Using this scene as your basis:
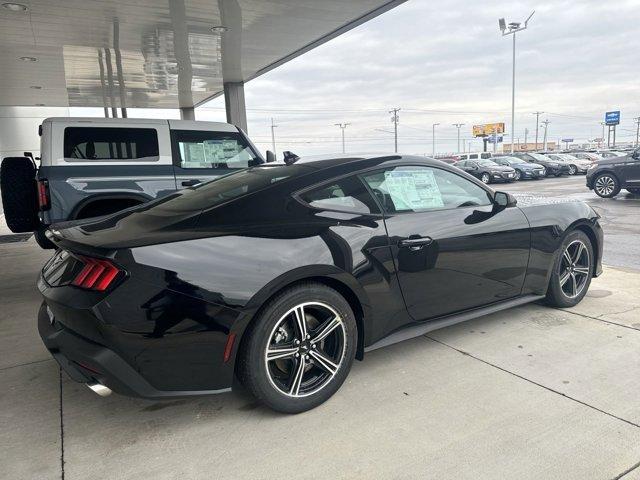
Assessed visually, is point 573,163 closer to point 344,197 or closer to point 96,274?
point 344,197

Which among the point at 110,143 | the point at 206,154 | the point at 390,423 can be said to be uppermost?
the point at 110,143

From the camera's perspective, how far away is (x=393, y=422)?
258cm

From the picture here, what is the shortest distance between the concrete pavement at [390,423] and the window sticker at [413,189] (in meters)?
1.10

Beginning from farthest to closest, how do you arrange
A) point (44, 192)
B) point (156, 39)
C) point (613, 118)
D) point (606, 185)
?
point (613, 118) → point (606, 185) → point (156, 39) → point (44, 192)

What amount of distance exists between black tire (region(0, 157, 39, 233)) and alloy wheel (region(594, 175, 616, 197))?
49.3 feet

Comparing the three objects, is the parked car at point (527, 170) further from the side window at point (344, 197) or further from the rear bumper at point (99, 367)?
the rear bumper at point (99, 367)

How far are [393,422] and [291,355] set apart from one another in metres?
0.67

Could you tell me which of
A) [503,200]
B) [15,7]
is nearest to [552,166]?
[503,200]

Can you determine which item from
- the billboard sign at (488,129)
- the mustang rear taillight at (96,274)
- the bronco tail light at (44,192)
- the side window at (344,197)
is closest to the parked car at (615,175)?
the side window at (344,197)

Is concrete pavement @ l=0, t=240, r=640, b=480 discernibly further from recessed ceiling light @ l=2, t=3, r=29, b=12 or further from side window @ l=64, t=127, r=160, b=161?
recessed ceiling light @ l=2, t=3, r=29, b=12

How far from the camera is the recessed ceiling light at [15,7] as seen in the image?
7.38m

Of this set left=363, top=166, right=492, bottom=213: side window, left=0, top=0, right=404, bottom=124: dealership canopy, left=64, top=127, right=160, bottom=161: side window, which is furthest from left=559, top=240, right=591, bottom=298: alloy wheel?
left=0, top=0, right=404, bottom=124: dealership canopy

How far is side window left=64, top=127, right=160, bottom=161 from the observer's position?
5.60 metres

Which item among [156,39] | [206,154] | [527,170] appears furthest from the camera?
[527,170]
